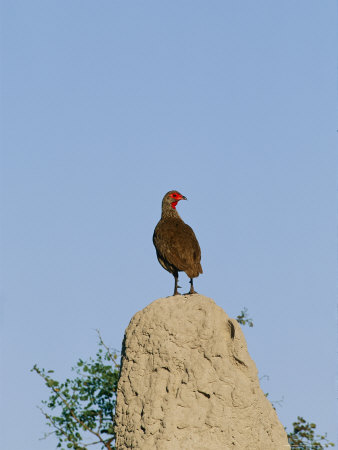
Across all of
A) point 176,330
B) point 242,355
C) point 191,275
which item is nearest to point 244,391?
point 242,355

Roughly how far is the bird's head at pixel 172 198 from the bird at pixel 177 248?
0.25m

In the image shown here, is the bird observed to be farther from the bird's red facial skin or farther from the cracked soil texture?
the cracked soil texture

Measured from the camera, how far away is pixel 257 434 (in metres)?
9.92

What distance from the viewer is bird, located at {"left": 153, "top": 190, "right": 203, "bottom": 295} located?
1204 centimetres

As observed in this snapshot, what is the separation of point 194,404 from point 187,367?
1.42ft

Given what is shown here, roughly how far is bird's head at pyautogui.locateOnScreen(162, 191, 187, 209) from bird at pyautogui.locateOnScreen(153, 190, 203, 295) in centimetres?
25

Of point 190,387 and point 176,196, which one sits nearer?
point 190,387

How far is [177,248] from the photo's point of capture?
12102 mm

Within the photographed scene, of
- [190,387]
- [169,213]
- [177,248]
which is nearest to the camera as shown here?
[190,387]

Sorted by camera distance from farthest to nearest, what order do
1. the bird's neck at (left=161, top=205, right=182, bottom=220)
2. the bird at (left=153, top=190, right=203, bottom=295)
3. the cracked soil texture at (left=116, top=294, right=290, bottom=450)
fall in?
1. the bird's neck at (left=161, top=205, right=182, bottom=220)
2. the bird at (left=153, top=190, right=203, bottom=295)
3. the cracked soil texture at (left=116, top=294, right=290, bottom=450)

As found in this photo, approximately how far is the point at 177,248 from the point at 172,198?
3.54 feet

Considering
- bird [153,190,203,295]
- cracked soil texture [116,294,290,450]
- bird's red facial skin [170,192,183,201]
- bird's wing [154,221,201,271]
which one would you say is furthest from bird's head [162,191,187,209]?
cracked soil texture [116,294,290,450]

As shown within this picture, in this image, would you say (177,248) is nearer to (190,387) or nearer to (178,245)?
(178,245)

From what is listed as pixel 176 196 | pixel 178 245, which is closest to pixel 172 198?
pixel 176 196
